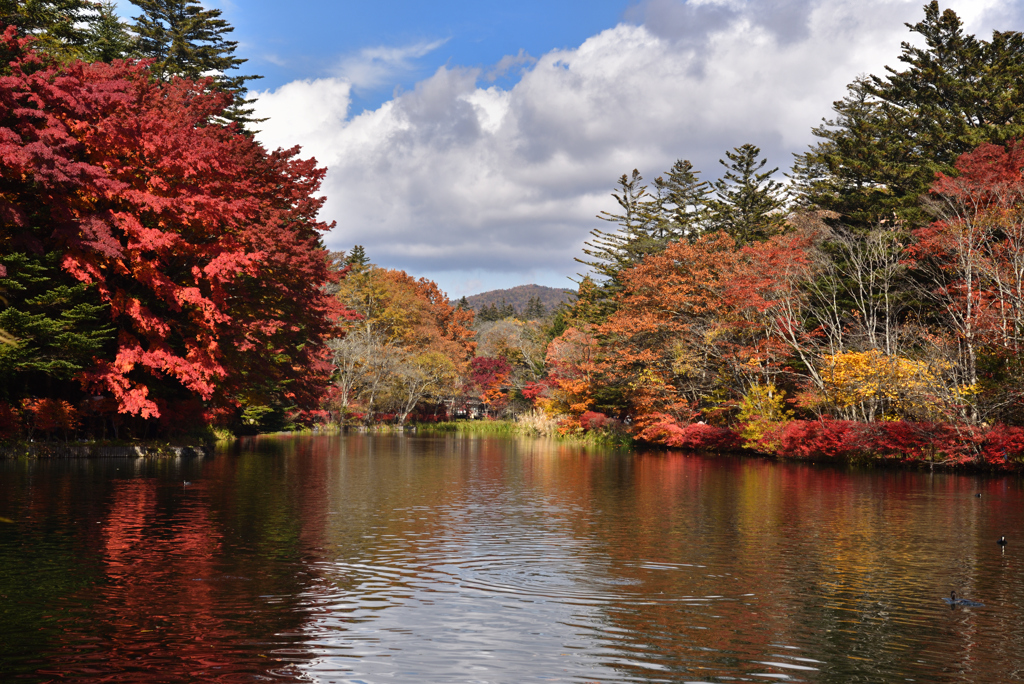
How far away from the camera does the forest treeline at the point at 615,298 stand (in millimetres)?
24406

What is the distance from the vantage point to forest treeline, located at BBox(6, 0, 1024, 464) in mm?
24406

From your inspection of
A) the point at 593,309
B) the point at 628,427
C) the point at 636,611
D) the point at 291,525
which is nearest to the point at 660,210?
the point at 593,309

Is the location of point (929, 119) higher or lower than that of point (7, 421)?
higher

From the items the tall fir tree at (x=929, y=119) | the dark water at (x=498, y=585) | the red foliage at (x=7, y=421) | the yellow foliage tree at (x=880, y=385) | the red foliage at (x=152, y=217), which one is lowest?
the dark water at (x=498, y=585)

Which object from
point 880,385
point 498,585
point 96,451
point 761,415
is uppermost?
point 880,385

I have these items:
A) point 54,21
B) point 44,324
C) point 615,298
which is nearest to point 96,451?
point 44,324

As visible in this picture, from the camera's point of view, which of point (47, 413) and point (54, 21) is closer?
point (47, 413)

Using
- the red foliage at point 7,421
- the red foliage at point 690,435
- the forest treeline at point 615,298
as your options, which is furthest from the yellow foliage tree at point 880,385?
the red foliage at point 7,421

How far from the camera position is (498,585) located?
1019cm

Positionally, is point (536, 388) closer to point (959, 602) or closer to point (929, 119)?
point (929, 119)

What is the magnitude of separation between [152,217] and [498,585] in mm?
20984

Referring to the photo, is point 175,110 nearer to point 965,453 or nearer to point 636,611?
point 636,611

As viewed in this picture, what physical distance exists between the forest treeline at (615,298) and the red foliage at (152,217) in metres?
0.10

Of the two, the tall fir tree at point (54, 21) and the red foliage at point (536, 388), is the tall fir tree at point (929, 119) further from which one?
the tall fir tree at point (54, 21)
